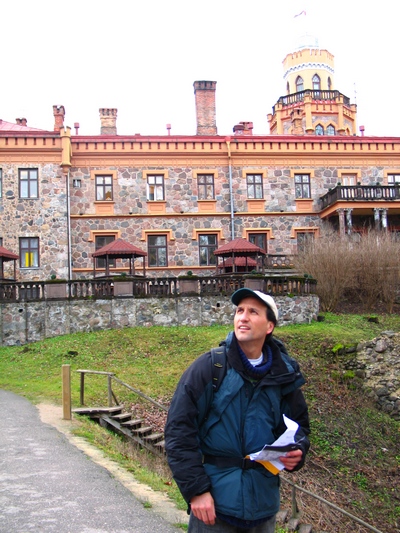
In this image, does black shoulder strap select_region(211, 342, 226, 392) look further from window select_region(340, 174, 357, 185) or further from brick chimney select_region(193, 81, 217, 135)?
brick chimney select_region(193, 81, 217, 135)

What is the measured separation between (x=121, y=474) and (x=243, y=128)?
2812 centimetres

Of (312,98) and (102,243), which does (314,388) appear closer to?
(102,243)

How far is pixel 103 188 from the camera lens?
1152 inches

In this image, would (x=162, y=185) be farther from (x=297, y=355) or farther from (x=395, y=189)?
(x=297, y=355)

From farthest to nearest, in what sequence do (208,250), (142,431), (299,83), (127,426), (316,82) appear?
1. (299,83)
2. (316,82)
3. (208,250)
4. (127,426)
5. (142,431)

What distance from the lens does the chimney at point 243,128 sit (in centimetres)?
3309

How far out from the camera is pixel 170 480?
866cm

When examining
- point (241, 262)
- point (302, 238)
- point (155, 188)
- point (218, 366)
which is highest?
point (155, 188)

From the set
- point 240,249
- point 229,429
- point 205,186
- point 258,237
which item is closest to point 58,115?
point 205,186

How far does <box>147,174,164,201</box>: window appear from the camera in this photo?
1164 inches

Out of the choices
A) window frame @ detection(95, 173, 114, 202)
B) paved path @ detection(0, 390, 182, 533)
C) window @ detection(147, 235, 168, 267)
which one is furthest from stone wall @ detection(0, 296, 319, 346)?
paved path @ detection(0, 390, 182, 533)

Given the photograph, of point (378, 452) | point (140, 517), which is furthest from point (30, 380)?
point (140, 517)

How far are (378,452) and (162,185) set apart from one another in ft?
62.3

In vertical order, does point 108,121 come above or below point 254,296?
above
